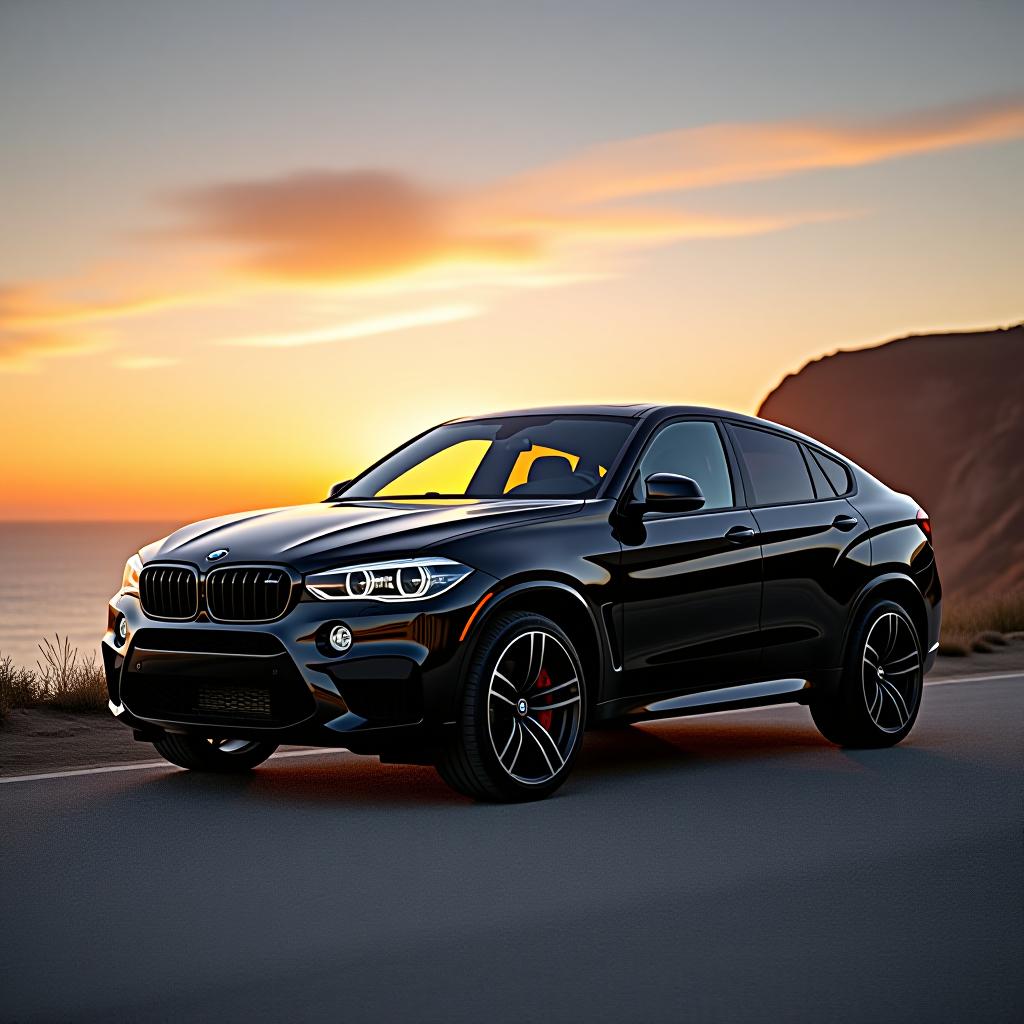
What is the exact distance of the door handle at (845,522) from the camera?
10359 millimetres

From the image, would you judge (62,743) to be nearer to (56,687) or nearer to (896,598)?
(56,687)

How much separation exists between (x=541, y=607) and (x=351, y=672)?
1.09 m

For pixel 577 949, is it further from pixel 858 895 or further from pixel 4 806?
pixel 4 806

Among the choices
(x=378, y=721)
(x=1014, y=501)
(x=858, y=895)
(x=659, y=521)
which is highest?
(x=659, y=521)

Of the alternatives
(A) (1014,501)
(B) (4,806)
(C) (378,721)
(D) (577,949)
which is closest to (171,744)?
(B) (4,806)

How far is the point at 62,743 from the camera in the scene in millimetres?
10961

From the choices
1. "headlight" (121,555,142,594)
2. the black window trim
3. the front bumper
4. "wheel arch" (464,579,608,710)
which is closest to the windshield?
the black window trim

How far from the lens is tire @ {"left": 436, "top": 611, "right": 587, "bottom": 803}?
820cm

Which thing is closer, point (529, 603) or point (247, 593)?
point (247, 593)

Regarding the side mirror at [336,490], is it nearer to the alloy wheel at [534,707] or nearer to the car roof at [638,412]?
the car roof at [638,412]

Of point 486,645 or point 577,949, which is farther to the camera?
point 486,645

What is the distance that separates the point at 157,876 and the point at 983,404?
10178cm

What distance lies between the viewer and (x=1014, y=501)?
3750 inches

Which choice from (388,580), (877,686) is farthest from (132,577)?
(877,686)
